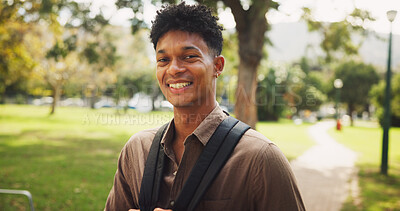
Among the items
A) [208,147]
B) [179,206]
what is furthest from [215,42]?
[179,206]

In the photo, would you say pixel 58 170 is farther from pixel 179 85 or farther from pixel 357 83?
pixel 357 83

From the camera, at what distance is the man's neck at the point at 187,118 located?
5.53 ft

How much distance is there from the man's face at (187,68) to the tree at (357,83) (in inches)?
2024

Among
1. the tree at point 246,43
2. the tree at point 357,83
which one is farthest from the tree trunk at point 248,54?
the tree at point 357,83

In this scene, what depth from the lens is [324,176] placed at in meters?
10.1

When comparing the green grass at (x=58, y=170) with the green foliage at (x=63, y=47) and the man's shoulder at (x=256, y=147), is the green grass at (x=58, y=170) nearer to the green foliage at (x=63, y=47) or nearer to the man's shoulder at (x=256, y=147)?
the green foliage at (x=63, y=47)

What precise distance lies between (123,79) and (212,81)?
49.7 meters

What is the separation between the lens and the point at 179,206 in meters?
1.44

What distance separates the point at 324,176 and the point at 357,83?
144 ft

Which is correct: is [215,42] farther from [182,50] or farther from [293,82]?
[293,82]

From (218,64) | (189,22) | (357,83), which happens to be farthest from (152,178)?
(357,83)

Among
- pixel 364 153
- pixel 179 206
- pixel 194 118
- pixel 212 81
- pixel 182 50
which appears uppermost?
pixel 182 50

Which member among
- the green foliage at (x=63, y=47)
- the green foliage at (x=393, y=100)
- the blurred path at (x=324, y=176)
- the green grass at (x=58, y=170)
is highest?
the green foliage at (x=63, y=47)

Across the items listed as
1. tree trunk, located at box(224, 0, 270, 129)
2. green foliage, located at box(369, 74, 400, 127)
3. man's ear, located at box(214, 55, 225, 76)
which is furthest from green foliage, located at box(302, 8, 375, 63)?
green foliage, located at box(369, 74, 400, 127)
